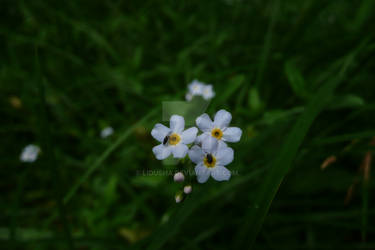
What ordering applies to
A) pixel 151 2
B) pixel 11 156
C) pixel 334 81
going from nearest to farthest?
pixel 334 81 → pixel 11 156 → pixel 151 2

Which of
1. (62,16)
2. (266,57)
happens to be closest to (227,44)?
(266,57)

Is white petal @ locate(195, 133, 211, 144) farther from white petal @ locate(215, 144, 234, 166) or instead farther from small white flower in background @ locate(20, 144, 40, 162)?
small white flower in background @ locate(20, 144, 40, 162)

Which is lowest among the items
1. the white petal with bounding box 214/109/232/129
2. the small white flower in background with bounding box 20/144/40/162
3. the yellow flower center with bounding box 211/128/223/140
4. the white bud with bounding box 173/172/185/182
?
the white bud with bounding box 173/172/185/182

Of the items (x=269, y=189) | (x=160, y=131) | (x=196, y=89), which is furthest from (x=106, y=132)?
(x=269, y=189)

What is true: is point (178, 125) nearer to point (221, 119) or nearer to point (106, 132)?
point (221, 119)

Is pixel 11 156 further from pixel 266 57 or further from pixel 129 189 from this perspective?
pixel 266 57

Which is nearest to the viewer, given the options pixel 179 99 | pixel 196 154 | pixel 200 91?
pixel 196 154

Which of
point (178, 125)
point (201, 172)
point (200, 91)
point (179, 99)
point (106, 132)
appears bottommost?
point (201, 172)

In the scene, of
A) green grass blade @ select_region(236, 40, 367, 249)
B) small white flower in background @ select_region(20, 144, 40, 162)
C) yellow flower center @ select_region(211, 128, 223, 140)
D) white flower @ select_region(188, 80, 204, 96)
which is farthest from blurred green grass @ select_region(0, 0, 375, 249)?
yellow flower center @ select_region(211, 128, 223, 140)
